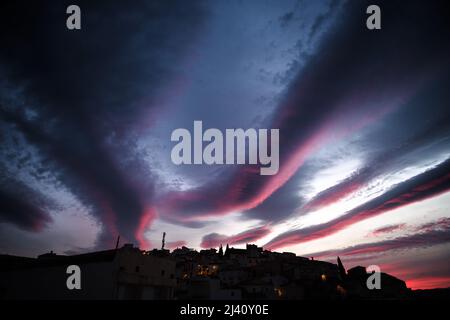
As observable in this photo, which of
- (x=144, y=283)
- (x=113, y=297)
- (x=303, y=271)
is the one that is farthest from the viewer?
(x=303, y=271)

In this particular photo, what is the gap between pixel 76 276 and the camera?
29.7 m

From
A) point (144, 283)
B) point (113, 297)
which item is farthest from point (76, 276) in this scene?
point (144, 283)
